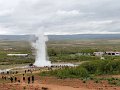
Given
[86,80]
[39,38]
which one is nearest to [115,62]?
[86,80]

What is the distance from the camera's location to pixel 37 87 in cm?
3180

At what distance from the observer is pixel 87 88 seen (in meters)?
31.5

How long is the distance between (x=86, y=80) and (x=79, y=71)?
426 centimetres

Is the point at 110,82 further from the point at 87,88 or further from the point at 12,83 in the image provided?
the point at 12,83

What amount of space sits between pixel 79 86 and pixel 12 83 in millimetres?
6851

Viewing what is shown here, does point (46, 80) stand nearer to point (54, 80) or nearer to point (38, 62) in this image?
point (54, 80)

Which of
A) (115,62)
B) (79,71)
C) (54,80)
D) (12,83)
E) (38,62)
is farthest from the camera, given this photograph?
(38,62)

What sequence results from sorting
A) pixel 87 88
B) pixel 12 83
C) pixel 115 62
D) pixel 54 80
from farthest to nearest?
pixel 115 62
pixel 54 80
pixel 12 83
pixel 87 88

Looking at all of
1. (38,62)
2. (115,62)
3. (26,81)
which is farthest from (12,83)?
(38,62)

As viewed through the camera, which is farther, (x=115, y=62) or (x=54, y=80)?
(x=115, y=62)

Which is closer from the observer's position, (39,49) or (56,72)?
(56,72)

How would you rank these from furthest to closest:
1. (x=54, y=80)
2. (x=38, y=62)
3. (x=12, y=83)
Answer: (x=38, y=62)
(x=54, y=80)
(x=12, y=83)

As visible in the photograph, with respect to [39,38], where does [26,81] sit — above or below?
below

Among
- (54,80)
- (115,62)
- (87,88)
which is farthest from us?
(115,62)
